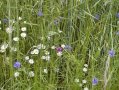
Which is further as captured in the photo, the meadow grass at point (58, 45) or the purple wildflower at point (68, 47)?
the purple wildflower at point (68, 47)

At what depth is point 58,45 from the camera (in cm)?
221

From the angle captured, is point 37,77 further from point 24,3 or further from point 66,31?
point 24,3

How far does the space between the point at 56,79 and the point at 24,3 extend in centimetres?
61

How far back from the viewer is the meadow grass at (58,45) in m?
1.98

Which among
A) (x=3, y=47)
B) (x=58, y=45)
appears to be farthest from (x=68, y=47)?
(x=3, y=47)

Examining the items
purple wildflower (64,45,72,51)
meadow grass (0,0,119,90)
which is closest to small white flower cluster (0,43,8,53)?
meadow grass (0,0,119,90)

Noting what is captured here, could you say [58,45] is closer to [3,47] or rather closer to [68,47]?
[68,47]

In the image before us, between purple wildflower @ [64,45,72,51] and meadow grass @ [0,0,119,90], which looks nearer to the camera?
meadow grass @ [0,0,119,90]

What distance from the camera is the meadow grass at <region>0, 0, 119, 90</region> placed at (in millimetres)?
1976

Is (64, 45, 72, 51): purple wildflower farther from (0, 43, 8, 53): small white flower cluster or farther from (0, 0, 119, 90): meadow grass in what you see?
(0, 43, 8, 53): small white flower cluster

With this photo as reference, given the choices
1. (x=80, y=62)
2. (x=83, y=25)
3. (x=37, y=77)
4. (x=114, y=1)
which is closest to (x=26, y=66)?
(x=37, y=77)

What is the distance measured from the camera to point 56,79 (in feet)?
6.79

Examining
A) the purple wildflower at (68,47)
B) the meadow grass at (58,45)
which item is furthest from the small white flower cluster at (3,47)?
the purple wildflower at (68,47)

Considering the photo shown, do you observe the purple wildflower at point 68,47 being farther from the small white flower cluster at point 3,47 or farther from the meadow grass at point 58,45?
the small white flower cluster at point 3,47
